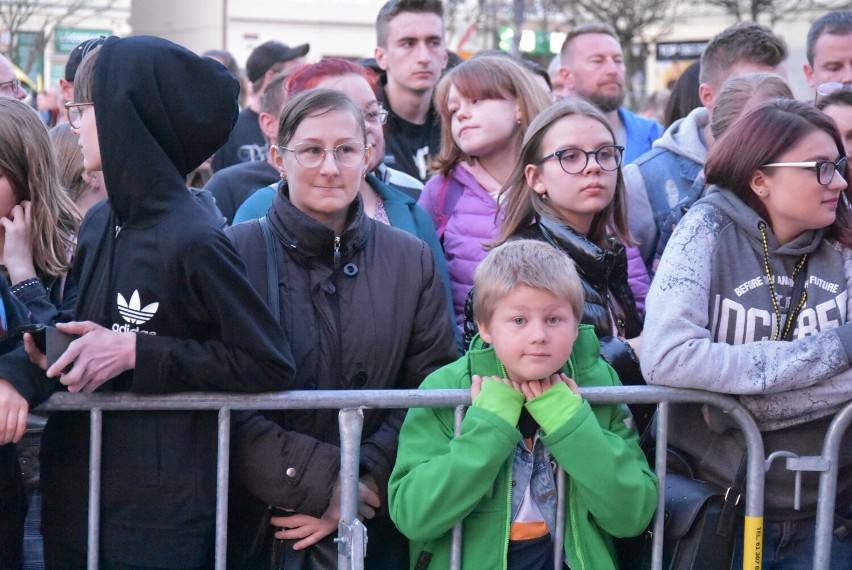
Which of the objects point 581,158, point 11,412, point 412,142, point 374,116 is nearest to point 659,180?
point 581,158

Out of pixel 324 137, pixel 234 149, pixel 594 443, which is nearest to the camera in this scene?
pixel 594 443

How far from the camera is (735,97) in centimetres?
480

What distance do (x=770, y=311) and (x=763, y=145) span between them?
0.54 m

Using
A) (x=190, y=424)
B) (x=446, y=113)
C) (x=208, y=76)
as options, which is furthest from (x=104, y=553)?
(x=446, y=113)

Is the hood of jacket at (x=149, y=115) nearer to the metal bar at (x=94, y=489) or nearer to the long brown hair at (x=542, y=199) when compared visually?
the metal bar at (x=94, y=489)

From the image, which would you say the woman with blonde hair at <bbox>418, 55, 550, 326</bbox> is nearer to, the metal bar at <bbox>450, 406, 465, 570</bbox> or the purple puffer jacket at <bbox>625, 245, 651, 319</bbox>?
the purple puffer jacket at <bbox>625, 245, 651, 319</bbox>

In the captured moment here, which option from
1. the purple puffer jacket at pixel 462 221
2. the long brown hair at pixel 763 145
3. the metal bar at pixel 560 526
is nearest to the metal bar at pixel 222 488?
the metal bar at pixel 560 526

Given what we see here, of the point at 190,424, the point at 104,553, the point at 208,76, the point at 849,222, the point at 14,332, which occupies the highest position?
the point at 208,76

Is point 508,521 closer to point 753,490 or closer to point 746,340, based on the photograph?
point 753,490

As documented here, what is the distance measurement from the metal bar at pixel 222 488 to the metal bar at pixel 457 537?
0.68 metres

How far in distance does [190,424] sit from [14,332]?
59 centimetres

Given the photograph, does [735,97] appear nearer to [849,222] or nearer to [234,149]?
[849,222]

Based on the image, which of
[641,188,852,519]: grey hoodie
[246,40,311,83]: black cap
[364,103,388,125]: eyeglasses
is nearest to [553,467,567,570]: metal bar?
[641,188,852,519]: grey hoodie

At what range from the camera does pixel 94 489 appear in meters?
3.22
